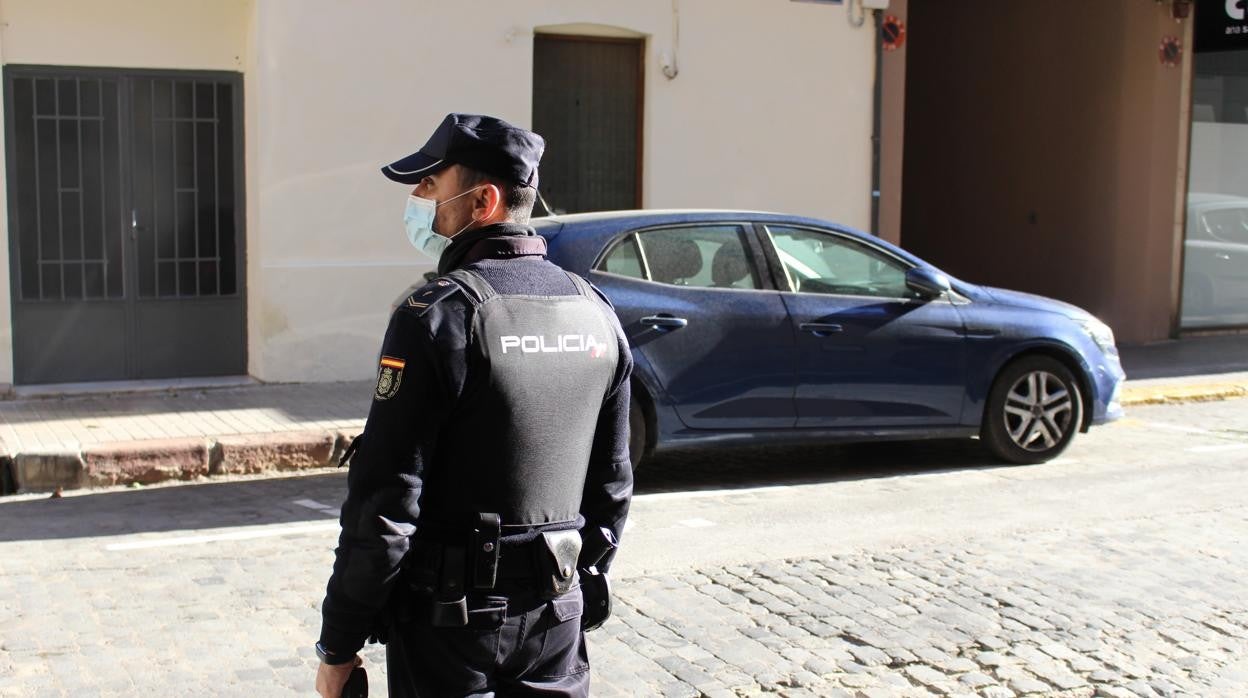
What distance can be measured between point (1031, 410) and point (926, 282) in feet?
3.83

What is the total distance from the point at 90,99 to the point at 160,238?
3.86 feet

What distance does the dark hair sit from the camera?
2967mm

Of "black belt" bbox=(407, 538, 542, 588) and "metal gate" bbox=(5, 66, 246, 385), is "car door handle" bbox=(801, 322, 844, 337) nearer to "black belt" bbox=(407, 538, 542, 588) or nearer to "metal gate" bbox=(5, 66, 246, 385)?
"metal gate" bbox=(5, 66, 246, 385)

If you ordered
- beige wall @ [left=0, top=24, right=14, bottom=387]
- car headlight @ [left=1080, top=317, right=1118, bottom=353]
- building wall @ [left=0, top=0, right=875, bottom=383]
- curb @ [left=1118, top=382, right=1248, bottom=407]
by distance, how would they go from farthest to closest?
curb @ [left=1118, top=382, right=1248, bottom=407] → building wall @ [left=0, top=0, right=875, bottom=383] → beige wall @ [left=0, top=24, right=14, bottom=387] → car headlight @ [left=1080, top=317, right=1118, bottom=353]

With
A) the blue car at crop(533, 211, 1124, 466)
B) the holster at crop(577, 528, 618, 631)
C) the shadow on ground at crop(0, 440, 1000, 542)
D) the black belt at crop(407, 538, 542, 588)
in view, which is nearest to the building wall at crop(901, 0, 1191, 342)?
the shadow on ground at crop(0, 440, 1000, 542)

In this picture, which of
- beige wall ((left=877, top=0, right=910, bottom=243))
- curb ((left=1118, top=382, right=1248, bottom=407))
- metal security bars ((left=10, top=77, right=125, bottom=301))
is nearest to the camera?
metal security bars ((left=10, top=77, right=125, bottom=301))

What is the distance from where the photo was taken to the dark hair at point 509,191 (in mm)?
2967

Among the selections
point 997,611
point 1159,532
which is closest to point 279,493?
point 997,611

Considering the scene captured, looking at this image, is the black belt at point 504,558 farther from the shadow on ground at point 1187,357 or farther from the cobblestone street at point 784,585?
the shadow on ground at point 1187,357

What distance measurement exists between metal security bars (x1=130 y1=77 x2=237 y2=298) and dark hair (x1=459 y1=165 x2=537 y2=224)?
897cm

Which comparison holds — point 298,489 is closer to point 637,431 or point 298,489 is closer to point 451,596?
point 637,431

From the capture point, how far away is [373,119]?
11.6 m

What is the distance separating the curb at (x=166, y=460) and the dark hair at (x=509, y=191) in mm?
6219

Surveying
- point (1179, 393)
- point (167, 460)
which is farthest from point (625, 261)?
point (1179, 393)
